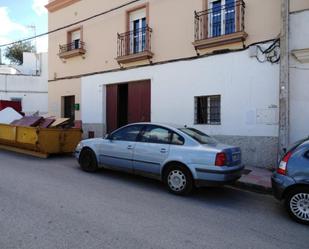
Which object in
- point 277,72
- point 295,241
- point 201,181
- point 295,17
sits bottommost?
point 295,241

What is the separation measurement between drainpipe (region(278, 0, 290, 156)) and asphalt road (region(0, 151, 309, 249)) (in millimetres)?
2210

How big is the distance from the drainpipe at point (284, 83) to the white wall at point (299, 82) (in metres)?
0.18

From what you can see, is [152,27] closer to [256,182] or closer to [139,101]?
[139,101]

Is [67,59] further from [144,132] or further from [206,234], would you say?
[206,234]

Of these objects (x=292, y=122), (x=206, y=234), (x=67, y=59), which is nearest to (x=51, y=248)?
(x=206, y=234)

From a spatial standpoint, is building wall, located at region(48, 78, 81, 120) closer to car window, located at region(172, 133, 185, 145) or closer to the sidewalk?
car window, located at region(172, 133, 185, 145)

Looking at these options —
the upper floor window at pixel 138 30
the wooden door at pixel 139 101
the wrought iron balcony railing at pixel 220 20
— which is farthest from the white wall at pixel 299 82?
the upper floor window at pixel 138 30

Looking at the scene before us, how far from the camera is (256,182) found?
7.02 m

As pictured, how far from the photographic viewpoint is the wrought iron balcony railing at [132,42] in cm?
1161

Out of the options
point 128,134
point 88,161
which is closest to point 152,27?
point 128,134

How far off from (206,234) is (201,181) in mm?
1797

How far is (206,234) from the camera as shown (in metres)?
4.20

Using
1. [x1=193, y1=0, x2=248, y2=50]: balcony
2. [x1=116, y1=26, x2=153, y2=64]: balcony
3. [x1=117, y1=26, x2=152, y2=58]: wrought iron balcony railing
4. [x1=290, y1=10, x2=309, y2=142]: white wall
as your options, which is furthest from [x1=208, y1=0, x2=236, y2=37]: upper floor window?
[x1=117, y1=26, x2=152, y2=58]: wrought iron balcony railing

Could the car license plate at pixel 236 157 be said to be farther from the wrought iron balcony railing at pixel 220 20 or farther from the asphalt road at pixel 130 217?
the wrought iron balcony railing at pixel 220 20
